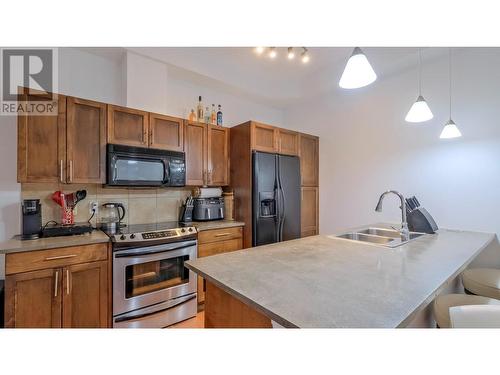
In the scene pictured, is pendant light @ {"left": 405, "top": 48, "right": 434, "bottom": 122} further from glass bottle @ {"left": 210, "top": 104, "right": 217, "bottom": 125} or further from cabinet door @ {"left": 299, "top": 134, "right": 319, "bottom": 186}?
glass bottle @ {"left": 210, "top": 104, "right": 217, "bottom": 125}

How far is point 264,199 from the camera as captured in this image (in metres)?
2.66

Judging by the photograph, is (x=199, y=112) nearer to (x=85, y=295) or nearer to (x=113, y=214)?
(x=113, y=214)

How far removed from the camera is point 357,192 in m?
3.02

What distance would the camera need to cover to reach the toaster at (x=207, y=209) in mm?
2650

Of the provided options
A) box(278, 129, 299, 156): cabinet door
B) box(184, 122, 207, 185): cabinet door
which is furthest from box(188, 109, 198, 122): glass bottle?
box(278, 129, 299, 156): cabinet door

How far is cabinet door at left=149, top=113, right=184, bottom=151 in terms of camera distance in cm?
230

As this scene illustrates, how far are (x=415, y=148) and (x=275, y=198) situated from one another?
164 cm

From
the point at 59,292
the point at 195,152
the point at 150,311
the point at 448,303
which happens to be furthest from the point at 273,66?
the point at 59,292
